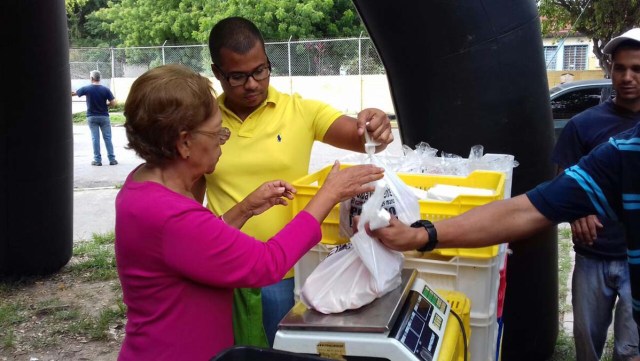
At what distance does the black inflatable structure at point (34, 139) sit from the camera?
15.0ft

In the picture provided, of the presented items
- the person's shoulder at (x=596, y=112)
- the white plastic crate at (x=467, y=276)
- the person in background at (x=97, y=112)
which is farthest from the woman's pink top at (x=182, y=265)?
the person in background at (x=97, y=112)

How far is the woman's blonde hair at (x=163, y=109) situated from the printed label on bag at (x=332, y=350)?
1.99 ft

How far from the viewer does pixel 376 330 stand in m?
1.44

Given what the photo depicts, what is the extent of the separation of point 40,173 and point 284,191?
3.69 meters

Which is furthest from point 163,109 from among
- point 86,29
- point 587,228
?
point 86,29

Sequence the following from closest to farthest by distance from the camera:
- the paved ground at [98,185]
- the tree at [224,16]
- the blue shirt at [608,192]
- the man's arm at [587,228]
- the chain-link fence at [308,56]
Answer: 1. the blue shirt at [608,192]
2. the man's arm at [587,228]
3. the paved ground at [98,185]
4. the chain-link fence at [308,56]
5. the tree at [224,16]

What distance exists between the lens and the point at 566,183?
1693mm

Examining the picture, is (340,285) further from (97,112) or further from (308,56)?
(308,56)

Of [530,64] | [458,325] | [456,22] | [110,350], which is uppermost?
[456,22]

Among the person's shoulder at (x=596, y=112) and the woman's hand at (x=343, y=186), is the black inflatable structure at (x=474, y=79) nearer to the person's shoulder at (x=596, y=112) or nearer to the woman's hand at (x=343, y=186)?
the person's shoulder at (x=596, y=112)

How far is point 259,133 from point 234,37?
35cm

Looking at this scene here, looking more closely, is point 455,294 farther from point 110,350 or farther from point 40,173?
point 40,173

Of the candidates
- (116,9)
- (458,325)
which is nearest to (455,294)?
(458,325)

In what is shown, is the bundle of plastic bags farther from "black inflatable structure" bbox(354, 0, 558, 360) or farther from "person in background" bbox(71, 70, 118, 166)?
"person in background" bbox(71, 70, 118, 166)
